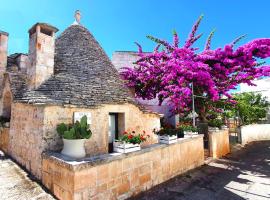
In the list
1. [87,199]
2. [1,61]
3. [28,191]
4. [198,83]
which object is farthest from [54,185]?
[198,83]

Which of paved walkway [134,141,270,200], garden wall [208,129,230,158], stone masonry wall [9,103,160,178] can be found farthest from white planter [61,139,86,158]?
garden wall [208,129,230,158]

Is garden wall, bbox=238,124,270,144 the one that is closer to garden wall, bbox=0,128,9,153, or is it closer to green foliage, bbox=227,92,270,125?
green foliage, bbox=227,92,270,125

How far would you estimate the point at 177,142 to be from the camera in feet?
24.6

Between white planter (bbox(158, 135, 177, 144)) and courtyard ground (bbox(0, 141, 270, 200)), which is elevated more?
white planter (bbox(158, 135, 177, 144))

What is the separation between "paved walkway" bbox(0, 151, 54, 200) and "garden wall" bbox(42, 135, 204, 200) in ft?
0.88

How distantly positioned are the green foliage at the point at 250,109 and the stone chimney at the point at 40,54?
44.6ft

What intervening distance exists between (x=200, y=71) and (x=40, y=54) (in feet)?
21.9

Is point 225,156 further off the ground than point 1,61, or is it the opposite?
point 1,61

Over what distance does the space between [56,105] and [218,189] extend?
5.67 meters

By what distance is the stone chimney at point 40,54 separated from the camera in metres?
6.71

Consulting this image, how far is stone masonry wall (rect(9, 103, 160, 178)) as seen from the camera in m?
5.63

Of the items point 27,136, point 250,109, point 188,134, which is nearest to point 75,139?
point 27,136

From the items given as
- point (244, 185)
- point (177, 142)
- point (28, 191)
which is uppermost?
point (177, 142)

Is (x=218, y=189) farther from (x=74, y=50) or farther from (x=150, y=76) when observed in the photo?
(x=74, y=50)
